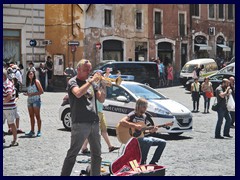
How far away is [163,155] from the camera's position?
1062 centimetres

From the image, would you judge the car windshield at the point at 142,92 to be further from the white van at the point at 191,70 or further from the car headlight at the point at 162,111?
the white van at the point at 191,70

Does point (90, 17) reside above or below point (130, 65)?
above

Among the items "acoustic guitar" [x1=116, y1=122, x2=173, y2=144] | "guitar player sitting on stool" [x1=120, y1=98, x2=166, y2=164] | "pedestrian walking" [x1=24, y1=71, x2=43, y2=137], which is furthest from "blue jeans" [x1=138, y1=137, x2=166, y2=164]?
"pedestrian walking" [x1=24, y1=71, x2=43, y2=137]

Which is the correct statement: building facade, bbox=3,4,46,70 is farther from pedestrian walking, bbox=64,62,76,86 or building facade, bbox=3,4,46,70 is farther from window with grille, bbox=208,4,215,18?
window with grille, bbox=208,4,215,18

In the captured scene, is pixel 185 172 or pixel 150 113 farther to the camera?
pixel 150 113

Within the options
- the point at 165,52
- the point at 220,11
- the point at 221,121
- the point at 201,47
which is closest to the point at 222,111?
the point at 221,121

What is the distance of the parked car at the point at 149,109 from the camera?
1298 centimetres

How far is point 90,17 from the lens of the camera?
33.5m

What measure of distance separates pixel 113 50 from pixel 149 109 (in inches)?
905

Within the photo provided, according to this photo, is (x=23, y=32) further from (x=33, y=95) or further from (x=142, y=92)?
(x=33, y=95)

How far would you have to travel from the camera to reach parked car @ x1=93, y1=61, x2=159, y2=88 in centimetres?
2915

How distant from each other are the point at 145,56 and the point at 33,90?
25.8 metres

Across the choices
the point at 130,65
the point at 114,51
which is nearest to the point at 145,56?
the point at 114,51
